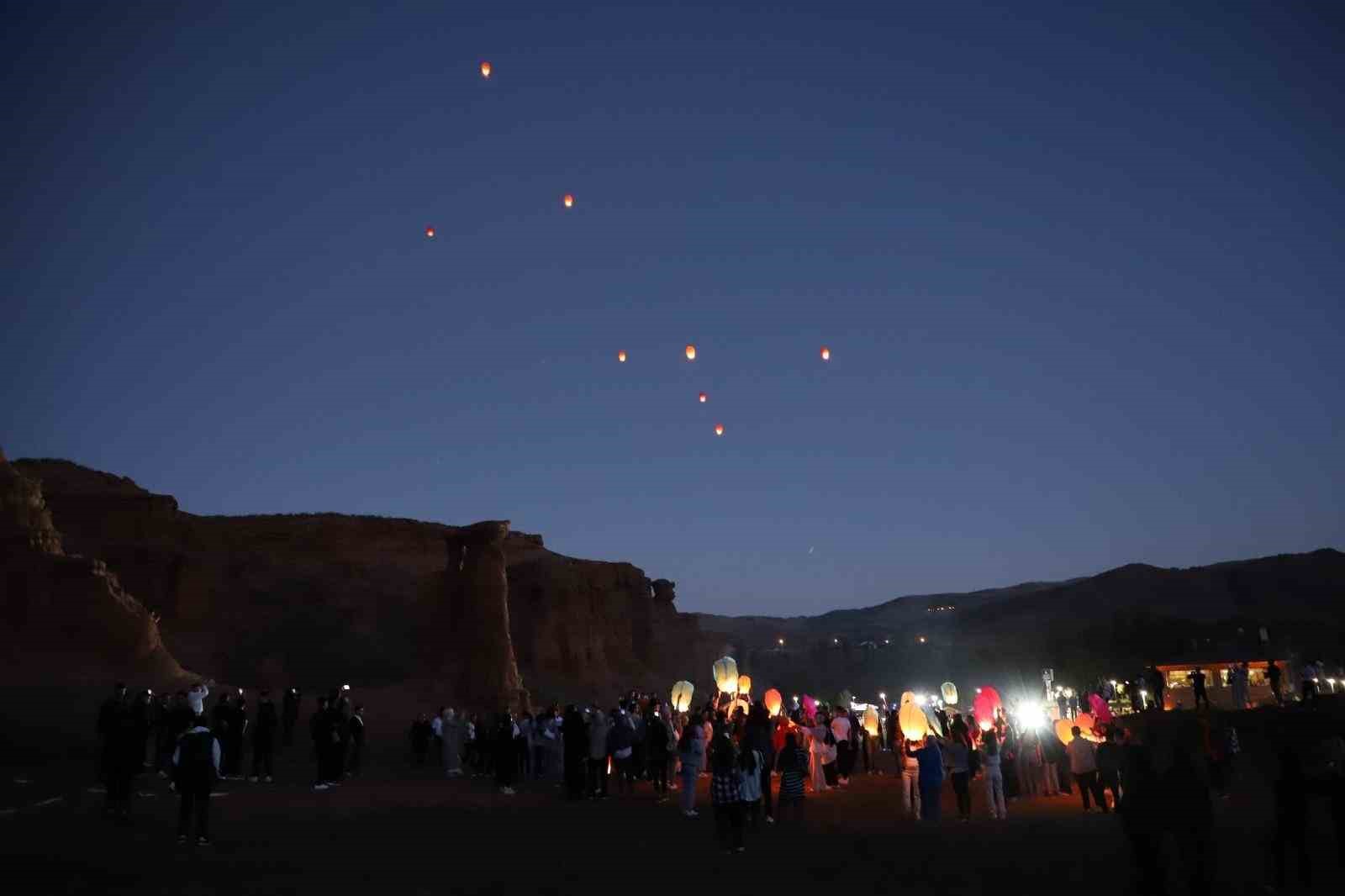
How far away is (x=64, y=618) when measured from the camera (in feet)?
81.8

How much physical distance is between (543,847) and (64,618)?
19.1 m

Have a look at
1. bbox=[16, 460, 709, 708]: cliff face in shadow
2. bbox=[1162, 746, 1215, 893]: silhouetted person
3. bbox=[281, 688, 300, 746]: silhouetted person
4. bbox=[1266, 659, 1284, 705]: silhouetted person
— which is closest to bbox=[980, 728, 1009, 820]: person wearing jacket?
bbox=[1162, 746, 1215, 893]: silhouetted person

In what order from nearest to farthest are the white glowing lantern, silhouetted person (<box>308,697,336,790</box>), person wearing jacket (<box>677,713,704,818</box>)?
person wearing jacket (<box>677,713,704,818</box>) < the white glowing lantern < silhouetted person (<box>308,697,336,790</box>)

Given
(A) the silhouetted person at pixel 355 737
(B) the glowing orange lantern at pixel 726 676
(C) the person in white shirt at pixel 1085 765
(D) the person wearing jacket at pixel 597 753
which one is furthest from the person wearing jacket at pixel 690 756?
(B) the glowing orange lantern at pixel 726 676

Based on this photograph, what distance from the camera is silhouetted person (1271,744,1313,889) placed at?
955 centimetres

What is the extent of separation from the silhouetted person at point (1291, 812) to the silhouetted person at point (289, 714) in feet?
70.7

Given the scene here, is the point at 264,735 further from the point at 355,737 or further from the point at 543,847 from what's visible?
the point at 543,847

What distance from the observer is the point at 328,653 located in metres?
52.7

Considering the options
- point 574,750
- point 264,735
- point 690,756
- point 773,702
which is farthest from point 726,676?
point 264,735

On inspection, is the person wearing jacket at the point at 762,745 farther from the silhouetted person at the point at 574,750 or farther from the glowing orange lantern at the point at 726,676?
the glowing orange lantern at the point at 726,676

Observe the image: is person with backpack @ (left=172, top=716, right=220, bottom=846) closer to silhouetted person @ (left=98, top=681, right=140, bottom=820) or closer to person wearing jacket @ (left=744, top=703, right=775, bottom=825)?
silhouetted person @ (left=98, top=681, right=140, bottom=820)

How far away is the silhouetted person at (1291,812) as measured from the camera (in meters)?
9.55

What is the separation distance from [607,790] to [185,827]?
926 cm

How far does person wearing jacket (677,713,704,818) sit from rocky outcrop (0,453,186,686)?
53.0ft
